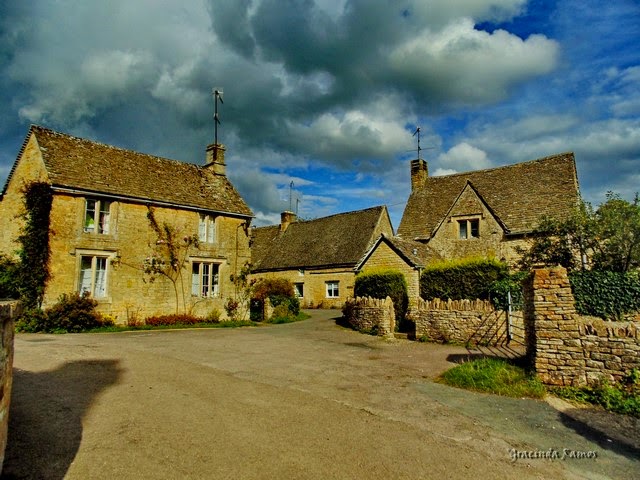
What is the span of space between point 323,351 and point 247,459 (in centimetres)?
864

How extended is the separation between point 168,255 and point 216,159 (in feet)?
27.8

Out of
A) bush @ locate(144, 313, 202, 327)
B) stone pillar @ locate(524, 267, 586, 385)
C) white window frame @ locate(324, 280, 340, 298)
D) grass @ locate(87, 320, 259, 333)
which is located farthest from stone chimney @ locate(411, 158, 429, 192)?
stone pillar @ locate(524, 267, 586, 385)

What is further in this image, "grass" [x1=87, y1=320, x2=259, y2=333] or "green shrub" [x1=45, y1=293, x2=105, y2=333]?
"grass" [x1=87, y1=320, x2=259, y2=333]

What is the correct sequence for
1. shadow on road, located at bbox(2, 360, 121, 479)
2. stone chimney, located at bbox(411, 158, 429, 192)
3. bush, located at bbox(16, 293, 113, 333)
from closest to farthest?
shadow on road, located at bbox(2, 360, 121, 479)
bush, located at bbox(16, 293, 113, 333)
stone chimney, located at bbox(411, 158, 429, 192)

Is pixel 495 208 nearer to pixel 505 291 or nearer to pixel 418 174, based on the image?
pixel 418 174

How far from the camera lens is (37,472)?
4.38 meters

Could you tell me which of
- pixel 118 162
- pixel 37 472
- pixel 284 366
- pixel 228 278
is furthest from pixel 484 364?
pixel 118 162

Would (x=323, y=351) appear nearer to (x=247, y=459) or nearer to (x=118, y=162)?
(x=247, y=459)

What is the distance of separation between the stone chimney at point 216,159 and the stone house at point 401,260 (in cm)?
1187

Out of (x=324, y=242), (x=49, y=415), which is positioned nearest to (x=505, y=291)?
(x=49, y=415)

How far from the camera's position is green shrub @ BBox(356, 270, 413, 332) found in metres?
19.9

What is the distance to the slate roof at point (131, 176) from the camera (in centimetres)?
2005

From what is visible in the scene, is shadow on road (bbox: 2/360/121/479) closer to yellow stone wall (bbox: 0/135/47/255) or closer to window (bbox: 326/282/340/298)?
yellow stone wall (bbox: 0/135/47/255)

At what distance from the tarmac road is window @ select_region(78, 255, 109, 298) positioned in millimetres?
9512
